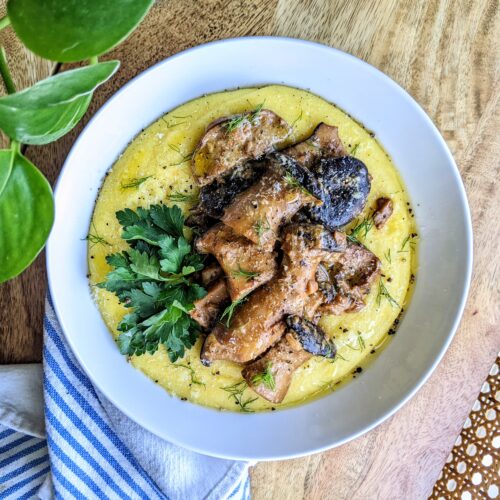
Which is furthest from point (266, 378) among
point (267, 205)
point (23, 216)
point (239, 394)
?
point (23, 216)

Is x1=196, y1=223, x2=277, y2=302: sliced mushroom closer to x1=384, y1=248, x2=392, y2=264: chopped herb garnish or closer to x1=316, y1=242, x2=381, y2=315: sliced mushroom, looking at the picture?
x1=316, y1=242, x2=381, y2=315: sliced mushroom

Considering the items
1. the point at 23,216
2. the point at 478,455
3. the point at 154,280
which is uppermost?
the point at 23,216

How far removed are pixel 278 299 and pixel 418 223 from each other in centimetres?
83

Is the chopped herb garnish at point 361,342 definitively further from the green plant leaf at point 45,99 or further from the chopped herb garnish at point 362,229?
the green plant leaf at point 45,99

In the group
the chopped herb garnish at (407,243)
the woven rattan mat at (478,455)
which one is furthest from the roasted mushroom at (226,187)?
the woven rattan mat at (478,455)

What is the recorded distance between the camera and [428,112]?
10.1 feet

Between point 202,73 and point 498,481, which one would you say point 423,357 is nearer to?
point 498,481

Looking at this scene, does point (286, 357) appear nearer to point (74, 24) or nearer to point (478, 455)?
point (478, 455)

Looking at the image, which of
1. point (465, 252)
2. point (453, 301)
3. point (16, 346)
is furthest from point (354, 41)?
point (16, 346)

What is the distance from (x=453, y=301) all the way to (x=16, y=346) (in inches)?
86.4

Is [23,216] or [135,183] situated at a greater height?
[23,216]

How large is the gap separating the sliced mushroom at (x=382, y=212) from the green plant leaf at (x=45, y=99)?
161 cm

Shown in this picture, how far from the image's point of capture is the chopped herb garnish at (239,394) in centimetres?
306

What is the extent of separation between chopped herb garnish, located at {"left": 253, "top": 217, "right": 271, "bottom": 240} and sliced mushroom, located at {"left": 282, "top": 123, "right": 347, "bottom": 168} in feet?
1.26
